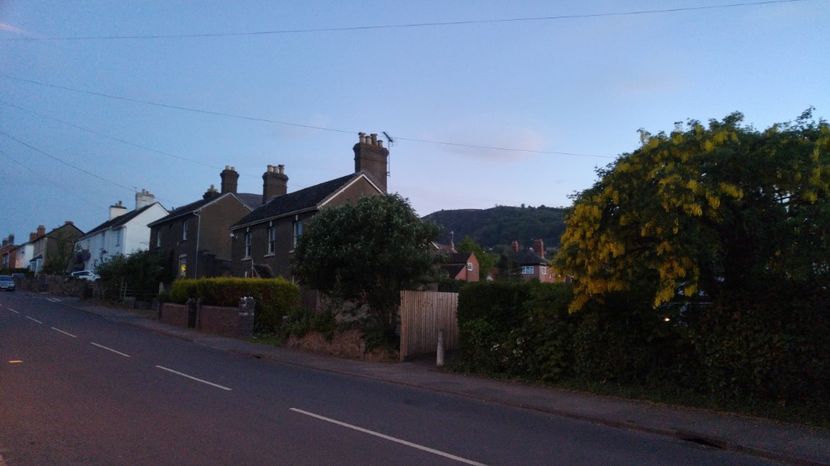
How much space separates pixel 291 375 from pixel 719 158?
10614 mm

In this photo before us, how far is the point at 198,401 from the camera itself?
448 inches

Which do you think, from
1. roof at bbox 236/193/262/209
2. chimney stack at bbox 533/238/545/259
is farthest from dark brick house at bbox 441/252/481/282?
roof at bbox 236/193/262/209

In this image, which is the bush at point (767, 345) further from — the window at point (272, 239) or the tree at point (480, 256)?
the tree at point (480, 256)

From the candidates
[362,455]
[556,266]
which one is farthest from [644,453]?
[556,266]

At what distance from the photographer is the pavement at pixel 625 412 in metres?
9.55

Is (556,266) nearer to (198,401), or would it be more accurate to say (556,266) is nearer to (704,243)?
(704,243)

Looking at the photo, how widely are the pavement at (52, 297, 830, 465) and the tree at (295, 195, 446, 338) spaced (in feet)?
7.28

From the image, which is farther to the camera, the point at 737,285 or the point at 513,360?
the point at 513,360

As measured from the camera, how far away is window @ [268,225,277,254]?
3519cm

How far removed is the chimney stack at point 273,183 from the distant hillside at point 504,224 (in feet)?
168

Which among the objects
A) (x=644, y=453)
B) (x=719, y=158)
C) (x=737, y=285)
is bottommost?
(x=644, y=453)

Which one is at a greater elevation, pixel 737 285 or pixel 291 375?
pixel 737 285

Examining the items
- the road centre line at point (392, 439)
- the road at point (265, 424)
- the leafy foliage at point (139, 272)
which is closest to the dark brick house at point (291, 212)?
the leafy foliage at point (139, 272)

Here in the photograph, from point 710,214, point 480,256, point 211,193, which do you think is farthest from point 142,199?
point 710,214
